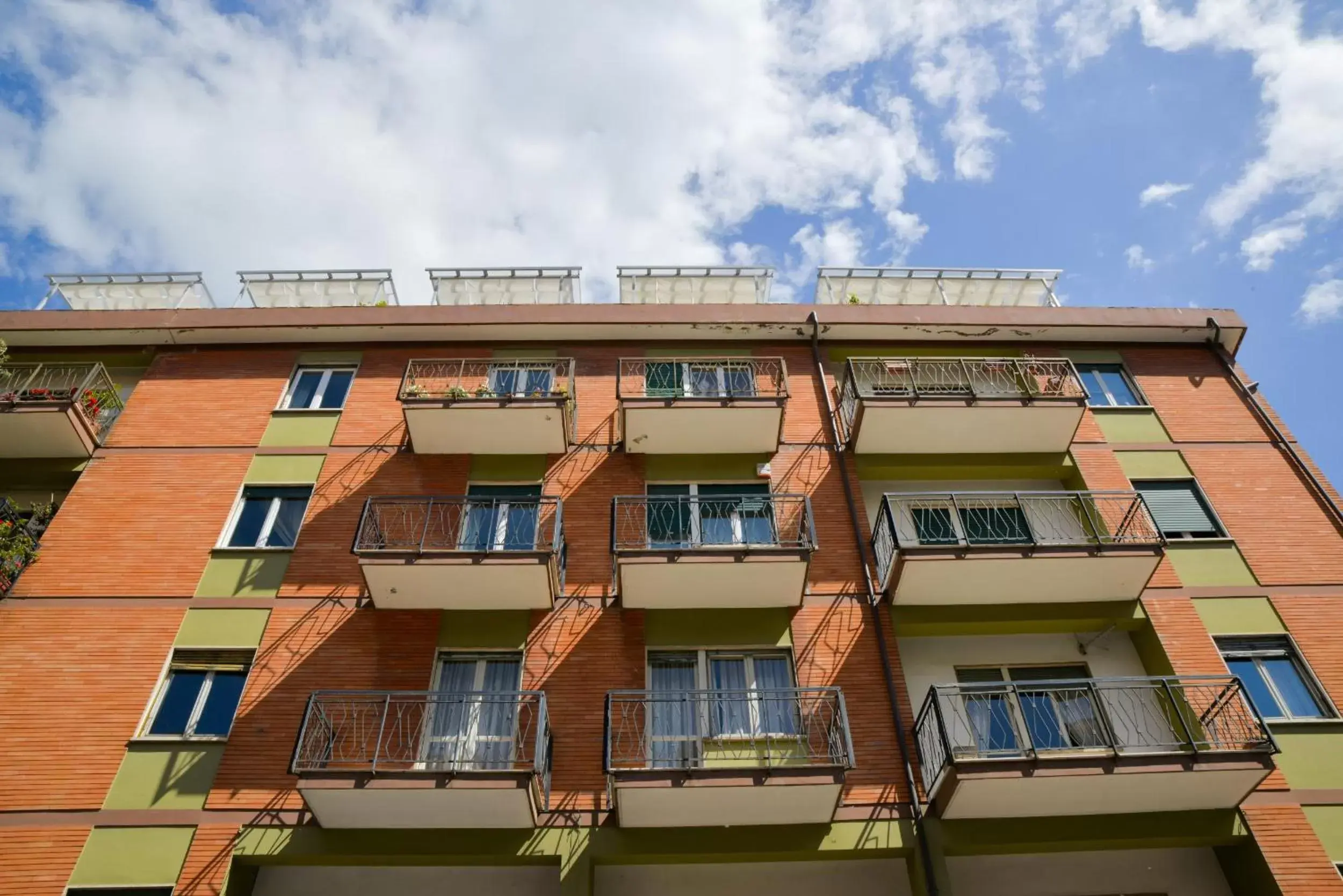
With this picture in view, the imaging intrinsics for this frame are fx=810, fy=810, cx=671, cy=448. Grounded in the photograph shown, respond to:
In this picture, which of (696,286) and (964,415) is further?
(696,286)

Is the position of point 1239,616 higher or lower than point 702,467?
lower

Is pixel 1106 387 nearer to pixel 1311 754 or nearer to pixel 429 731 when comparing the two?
pixel 1311 754

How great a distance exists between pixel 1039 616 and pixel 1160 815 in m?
2.98

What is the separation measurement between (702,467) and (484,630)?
15.5 ft

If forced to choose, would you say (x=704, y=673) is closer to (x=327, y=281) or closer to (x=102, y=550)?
(x=102, y=550)

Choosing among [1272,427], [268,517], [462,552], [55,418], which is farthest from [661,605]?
[1272,427]

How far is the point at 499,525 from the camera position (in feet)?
43.9

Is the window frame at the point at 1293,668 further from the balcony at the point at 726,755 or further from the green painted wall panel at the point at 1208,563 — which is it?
the balcony at the point at 726,755

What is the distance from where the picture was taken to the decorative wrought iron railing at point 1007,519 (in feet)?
41.1

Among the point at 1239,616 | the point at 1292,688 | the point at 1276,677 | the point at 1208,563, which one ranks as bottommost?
the point at 1292,688

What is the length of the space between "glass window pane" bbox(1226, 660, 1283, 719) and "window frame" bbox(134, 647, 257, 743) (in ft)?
45.8

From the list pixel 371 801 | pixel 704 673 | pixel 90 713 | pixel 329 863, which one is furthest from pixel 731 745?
pixel 90 713

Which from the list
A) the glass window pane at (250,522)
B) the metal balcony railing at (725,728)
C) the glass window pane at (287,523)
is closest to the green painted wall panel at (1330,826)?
the metal balcony railing at (725,728)

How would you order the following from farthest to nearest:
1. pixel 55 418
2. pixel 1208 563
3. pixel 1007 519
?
pixel 1007 519, pixel 55 418, pixel 1208 563
